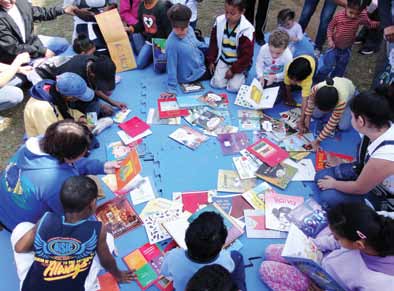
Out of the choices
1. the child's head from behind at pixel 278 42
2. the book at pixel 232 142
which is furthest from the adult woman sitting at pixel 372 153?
the child's head from behind at pixel 278 42

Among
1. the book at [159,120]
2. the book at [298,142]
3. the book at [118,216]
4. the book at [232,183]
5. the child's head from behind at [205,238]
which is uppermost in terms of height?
the child's head from behind at [205,238]

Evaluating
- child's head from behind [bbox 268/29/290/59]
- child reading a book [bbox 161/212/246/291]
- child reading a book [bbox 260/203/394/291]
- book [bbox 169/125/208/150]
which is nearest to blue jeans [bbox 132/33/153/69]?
book [bbox 169/125/208/150]

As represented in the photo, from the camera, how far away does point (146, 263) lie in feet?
8.55

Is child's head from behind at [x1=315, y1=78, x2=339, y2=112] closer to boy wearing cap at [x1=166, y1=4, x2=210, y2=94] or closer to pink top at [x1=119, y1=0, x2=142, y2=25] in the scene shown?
boy wearing cap at [x1=166, y1=4, x2=210, y2=94]

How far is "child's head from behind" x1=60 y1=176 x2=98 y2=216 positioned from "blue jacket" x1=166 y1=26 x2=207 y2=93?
7.07 feet

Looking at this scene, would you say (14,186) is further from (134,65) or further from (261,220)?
(134,65)

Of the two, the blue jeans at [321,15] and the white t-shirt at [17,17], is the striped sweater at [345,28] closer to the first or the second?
the blue jeans at [321,15]

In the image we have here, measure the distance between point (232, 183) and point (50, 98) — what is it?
1722 mm

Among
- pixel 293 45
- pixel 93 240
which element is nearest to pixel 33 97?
pixel 93 240

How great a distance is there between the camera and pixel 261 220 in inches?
113

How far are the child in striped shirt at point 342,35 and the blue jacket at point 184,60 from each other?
1455mm

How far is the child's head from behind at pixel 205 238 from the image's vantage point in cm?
191

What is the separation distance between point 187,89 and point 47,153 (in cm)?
206

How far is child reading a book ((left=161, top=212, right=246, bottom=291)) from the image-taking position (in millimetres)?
1916
